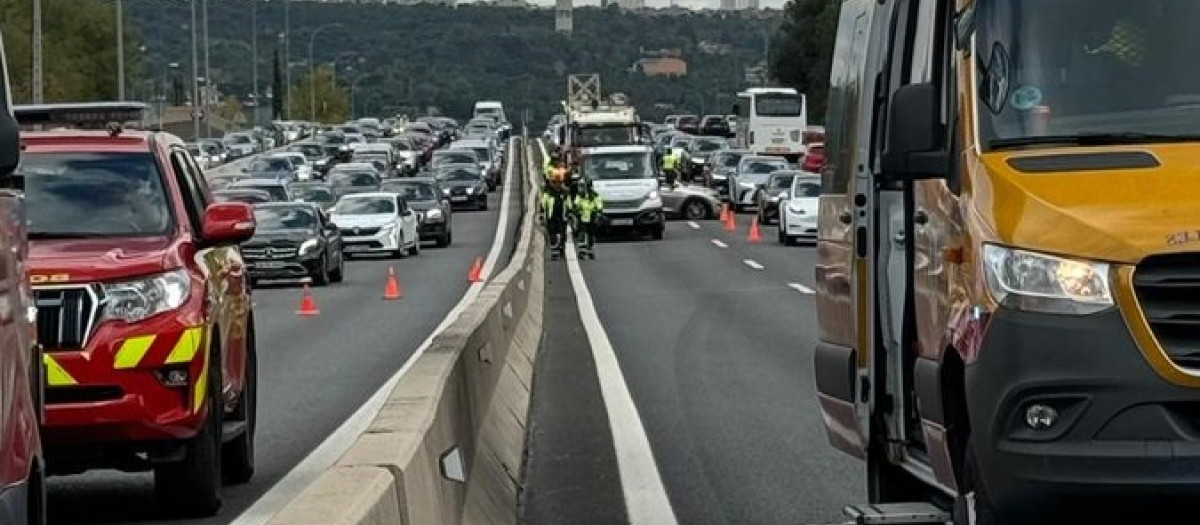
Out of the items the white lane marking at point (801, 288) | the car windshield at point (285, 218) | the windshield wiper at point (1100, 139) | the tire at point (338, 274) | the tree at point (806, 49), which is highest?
the tree at point (806, 49)

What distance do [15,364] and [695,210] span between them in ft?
206

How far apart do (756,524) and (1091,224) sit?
187 inches

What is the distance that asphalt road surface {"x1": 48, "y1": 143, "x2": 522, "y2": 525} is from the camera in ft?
44.7

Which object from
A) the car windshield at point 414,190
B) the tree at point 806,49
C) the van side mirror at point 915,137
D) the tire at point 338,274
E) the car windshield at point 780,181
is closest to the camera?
the van side mirror at point 915,137

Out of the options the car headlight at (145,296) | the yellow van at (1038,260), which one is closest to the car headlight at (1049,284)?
the yellow van at (1038,260)

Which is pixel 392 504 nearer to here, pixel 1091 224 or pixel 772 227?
pixel 1091 224

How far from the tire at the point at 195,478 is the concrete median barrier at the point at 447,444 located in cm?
111

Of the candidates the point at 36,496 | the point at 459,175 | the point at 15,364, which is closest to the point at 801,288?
the point at 36,496

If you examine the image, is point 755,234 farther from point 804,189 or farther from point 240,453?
point 240,453

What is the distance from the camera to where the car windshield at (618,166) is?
5881 cm

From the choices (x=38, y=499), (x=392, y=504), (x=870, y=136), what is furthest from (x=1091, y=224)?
(x=38, y=499)

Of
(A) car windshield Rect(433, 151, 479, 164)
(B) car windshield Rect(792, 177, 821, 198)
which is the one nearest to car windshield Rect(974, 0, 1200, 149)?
(B) car windshield Rect(792, 177, 821, 198)

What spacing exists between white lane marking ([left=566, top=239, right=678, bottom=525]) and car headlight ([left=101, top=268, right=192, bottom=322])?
2.51 metres

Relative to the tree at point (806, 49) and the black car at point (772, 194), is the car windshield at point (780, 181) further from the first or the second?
the tree at point (806, 49)
